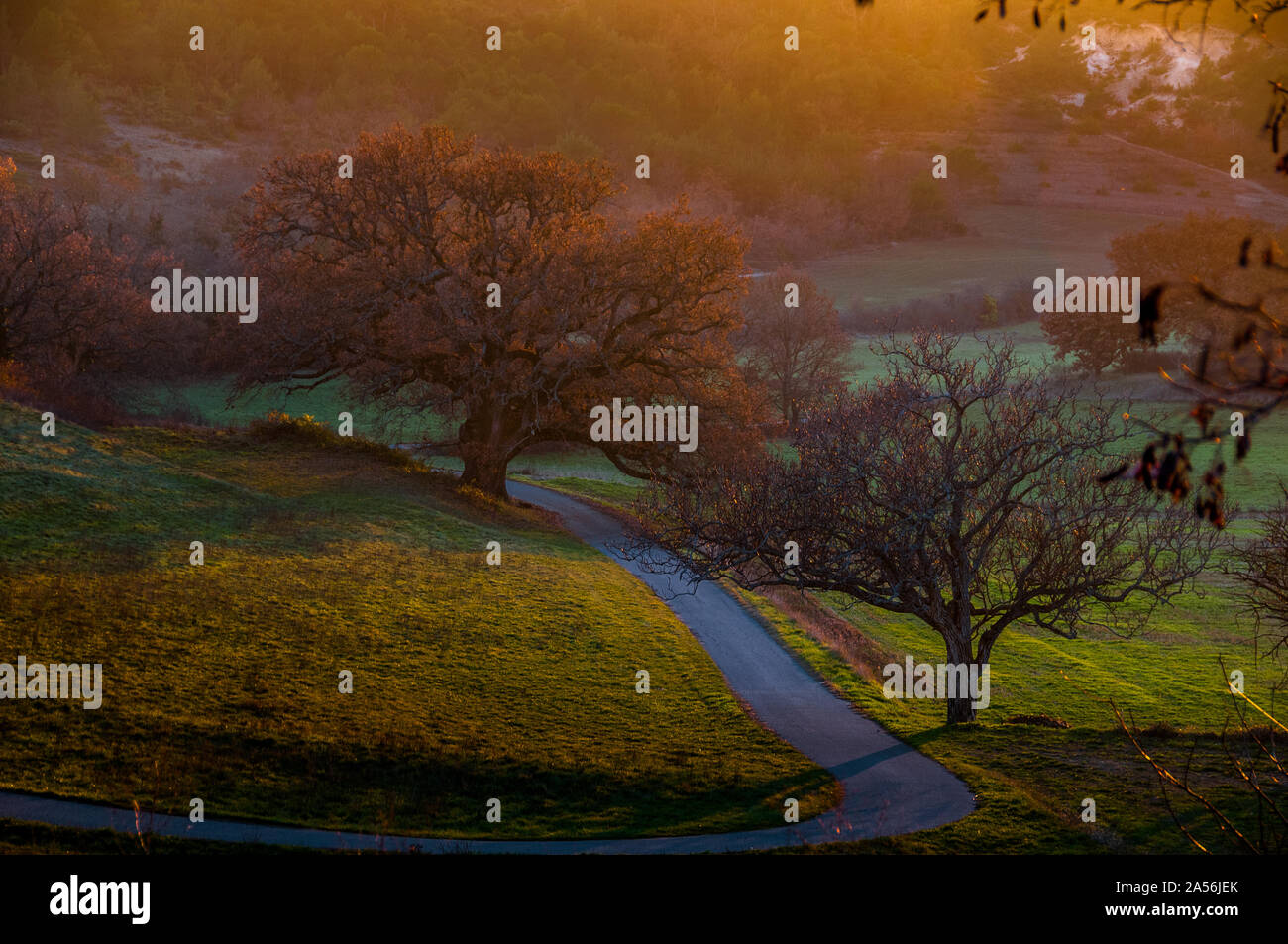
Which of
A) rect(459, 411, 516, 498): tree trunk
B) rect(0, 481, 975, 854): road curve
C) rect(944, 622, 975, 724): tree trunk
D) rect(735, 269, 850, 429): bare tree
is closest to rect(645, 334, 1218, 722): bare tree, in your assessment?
rect(944, 622, 975, 724): tree trunk

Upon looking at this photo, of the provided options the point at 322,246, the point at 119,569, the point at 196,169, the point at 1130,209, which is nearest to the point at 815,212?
the point at 1130,209

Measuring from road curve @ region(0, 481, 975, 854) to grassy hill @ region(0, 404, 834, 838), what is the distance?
0.61m

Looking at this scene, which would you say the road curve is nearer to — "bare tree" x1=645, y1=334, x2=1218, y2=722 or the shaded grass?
the shaded grass

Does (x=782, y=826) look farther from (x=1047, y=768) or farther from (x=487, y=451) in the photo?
(x=487, y=451)

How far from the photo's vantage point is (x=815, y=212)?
162875 millimetres

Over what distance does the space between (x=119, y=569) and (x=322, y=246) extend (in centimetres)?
4861

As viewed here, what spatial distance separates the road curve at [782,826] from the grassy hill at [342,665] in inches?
24.2

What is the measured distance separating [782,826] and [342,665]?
13335mm

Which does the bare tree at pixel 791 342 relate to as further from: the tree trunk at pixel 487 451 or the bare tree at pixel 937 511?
the bare tree at pixel 937 511

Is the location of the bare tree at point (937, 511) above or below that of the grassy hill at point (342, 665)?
above

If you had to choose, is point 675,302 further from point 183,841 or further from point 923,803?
point 183,841

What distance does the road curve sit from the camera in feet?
53.1

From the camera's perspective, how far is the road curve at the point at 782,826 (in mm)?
16188

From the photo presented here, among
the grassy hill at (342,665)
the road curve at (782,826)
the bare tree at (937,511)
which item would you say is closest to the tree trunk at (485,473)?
the grassy hill at (342,665)
